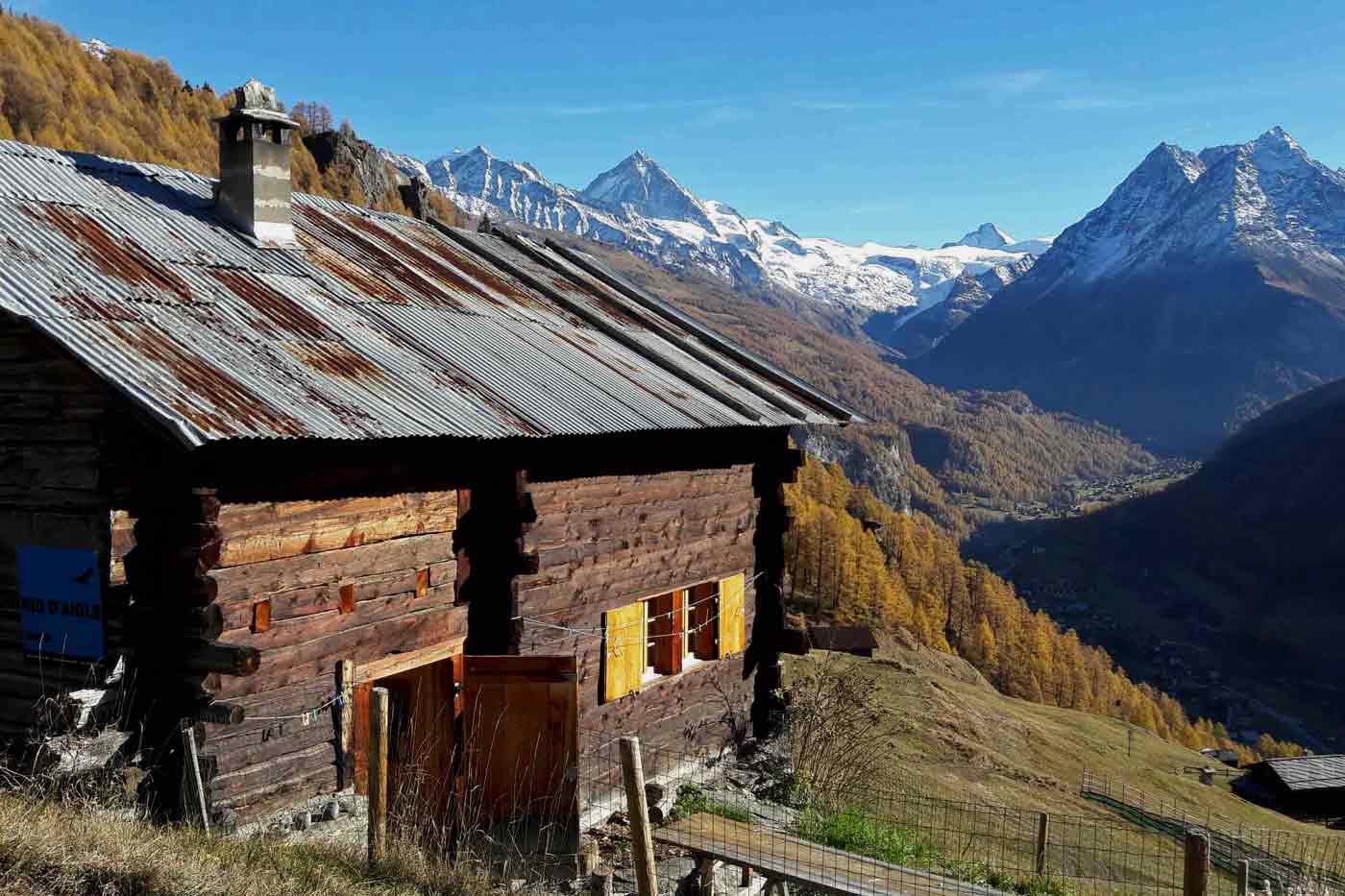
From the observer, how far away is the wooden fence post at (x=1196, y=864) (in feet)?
27.4

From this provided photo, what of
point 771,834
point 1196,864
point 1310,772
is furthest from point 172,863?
point 1310,772

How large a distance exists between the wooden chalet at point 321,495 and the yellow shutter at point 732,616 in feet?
0.17

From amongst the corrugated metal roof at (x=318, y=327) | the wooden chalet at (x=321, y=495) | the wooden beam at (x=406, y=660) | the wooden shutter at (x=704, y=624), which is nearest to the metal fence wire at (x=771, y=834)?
the wooden chalet at (x=321, y=495)

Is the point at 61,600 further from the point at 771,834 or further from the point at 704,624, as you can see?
the point at 704,624

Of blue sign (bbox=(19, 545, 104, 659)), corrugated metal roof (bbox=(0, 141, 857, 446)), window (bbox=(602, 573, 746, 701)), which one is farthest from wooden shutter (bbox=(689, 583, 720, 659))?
blue sign (bbox=(19, 545, 104, 659))

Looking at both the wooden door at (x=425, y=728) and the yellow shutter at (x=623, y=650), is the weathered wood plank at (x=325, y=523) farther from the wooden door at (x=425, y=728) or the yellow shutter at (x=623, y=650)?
the yellow shutter at (x=623, y=650)

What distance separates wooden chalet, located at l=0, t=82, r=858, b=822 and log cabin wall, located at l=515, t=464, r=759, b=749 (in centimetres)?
5

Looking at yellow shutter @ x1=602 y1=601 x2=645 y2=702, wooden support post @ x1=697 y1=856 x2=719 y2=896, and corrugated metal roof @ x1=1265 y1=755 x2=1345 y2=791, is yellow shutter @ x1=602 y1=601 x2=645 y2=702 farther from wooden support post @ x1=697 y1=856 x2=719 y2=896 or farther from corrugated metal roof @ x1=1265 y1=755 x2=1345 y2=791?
corrugated metal roof @ x1=1265 y1=755 x2=1345 y2=791

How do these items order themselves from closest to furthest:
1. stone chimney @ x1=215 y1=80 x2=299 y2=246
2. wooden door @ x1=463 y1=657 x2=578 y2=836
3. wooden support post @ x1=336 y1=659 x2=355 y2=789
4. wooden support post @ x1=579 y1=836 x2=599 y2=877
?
wooden support post @ x1=336 y1=659 x2=355 y2=789 → wooden door @ x1=463 y1=657 x2=578 y2=836 → wooden support post @ x1=579 y1=836 x2=599 y2=877 → stone chimney @ x1=215 y1=80 x2=299 y2=246

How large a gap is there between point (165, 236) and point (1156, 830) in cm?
4512

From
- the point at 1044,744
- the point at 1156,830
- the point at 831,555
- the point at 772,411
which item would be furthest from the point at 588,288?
the point at 831,555

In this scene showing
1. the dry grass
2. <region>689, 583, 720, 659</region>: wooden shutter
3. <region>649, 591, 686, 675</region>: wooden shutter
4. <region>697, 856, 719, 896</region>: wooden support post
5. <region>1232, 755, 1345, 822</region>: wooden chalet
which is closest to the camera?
the dry grass

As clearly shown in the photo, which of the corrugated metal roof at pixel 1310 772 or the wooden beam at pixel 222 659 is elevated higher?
the wooden beam at pixel 222 659

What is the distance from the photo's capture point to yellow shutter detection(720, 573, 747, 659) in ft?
55.6
